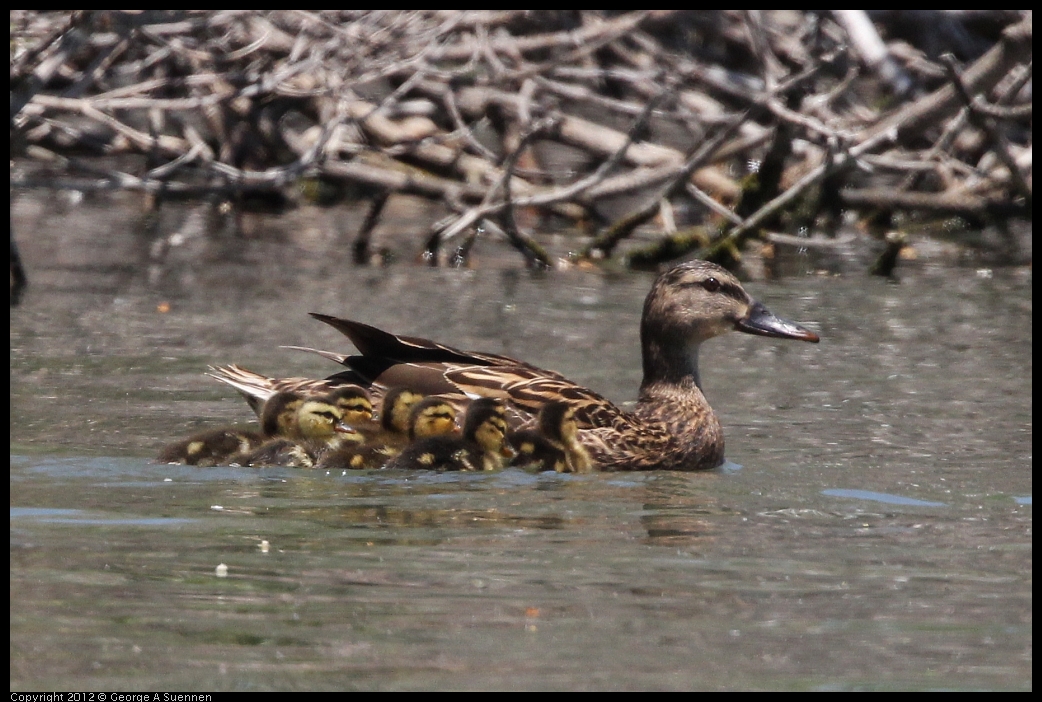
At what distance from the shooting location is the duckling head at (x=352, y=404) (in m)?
6.47

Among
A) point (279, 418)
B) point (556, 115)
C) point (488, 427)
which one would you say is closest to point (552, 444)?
point (488, 427)

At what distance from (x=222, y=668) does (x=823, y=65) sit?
7341mm

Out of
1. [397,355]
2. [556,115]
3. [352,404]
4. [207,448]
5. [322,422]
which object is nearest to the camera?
[207,448]

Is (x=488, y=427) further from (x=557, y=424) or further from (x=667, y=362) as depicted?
(x=667, y=362)

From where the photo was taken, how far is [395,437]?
21.1 feet

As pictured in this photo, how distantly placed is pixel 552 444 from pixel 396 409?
1.84 ft

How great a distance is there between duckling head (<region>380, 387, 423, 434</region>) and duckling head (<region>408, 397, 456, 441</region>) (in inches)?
1.0

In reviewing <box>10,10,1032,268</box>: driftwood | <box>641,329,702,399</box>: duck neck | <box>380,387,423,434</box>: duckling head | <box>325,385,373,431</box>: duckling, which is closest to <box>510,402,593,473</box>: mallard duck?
<box>380,387,423,434</box>: duckling head

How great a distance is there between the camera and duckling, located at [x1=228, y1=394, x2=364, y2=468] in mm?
6359

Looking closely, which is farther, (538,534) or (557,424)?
(557,424)

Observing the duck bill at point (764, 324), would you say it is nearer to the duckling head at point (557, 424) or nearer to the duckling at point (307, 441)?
the duckling head at point (557, 424)

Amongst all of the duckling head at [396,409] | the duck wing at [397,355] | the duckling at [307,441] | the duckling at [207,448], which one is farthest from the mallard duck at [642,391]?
the duckling at [207,448]

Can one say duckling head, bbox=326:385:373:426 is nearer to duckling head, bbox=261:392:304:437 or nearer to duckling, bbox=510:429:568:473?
duckling head, bbox=261:392:304:437
